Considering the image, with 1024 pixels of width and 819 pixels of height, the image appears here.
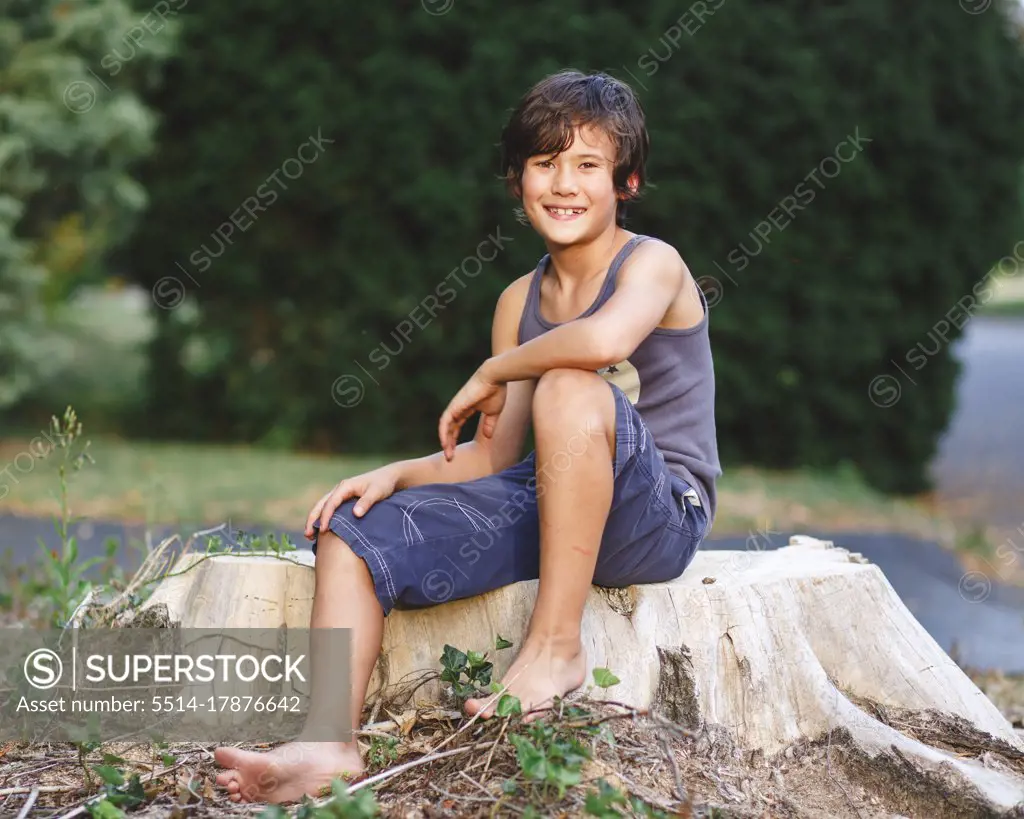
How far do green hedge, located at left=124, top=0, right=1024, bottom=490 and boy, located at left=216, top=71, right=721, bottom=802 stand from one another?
3596 millimetres

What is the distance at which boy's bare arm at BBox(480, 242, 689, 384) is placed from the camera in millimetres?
2373

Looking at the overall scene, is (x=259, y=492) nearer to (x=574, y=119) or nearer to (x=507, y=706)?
(x=574, y=119)

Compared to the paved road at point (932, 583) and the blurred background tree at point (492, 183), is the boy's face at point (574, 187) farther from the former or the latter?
the blurred background tree at point (492, 183)

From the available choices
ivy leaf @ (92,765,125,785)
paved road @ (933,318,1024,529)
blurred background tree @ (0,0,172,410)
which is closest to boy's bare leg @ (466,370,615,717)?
ivy leaf @ (92,765,125,785)

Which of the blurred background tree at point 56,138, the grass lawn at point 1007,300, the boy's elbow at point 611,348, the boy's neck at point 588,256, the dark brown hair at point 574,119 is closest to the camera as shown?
the boy's elbow at point 611,348

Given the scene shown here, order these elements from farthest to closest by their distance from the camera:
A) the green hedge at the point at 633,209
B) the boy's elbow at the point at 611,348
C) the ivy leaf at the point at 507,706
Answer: the green hedge at the point at 633,209, the boy's elbow at the point at 611,348, the ivy leaf at the point at 507,706

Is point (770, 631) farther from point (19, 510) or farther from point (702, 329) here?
point (19, 510)

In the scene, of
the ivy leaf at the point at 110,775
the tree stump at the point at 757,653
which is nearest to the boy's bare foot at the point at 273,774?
the ivy leaf at the point at 110,775

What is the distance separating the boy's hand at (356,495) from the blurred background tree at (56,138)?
4.84 meters

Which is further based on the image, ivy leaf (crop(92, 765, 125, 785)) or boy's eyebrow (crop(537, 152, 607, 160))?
boy's eyebrow (crop(537, 152, 607, 160))

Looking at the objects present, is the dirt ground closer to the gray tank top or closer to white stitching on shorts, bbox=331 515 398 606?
white stitching on shorts, bbox=331 515 398 606

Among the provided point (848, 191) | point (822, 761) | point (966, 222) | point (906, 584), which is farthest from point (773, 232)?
point (822, 761)

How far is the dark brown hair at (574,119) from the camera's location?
2607 mm

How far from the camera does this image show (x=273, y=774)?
7.07 ft
